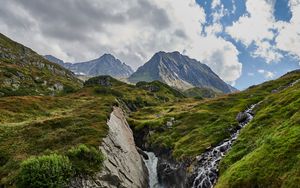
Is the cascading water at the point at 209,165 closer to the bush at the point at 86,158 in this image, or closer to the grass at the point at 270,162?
the grass at the point at 270,162

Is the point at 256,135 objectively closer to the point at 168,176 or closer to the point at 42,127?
the point at 168,176

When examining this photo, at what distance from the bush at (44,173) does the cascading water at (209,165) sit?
70.3 ft

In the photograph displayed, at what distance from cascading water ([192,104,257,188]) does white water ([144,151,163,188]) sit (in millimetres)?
14006

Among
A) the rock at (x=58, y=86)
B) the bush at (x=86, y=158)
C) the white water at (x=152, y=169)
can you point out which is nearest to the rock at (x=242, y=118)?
the white water at (x=152, y=169)

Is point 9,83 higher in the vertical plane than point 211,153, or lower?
higher

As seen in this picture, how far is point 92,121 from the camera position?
237 ft

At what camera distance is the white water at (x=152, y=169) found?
68988 millimetres

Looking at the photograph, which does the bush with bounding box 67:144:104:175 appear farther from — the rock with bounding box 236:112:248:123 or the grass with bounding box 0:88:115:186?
the rock with bounding box 236:112:248:123

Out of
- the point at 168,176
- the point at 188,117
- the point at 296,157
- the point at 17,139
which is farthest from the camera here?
the point at 188,117

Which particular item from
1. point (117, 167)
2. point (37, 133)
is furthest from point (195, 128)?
point (37, 133)

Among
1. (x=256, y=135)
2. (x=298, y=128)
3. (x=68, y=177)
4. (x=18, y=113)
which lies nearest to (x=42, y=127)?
(x=18, y=113)

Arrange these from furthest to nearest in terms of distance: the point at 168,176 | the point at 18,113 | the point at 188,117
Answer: the point at 188,117, the point at 18,113, the point at 168,176

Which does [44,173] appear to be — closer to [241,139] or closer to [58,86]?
[241,139]

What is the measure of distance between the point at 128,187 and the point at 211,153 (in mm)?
17691
